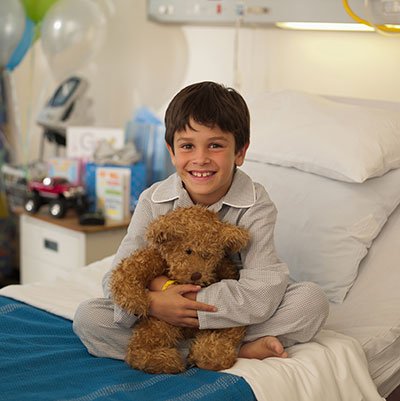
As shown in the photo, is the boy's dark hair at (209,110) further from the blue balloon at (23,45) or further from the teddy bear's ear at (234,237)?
the blue balloon at (23,45)

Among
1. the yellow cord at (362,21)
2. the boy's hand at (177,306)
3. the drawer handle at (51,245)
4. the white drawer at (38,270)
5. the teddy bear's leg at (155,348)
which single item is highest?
the yellow cord at (362,21)

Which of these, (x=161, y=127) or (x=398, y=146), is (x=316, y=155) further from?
(x=161, y=127)

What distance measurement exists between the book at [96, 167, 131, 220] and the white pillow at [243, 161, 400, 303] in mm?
814

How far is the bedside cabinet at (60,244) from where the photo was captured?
→ 269 cm

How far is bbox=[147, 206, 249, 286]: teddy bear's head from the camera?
1581mm

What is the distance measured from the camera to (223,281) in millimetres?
1621

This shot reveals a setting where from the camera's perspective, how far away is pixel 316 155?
6.64 feet

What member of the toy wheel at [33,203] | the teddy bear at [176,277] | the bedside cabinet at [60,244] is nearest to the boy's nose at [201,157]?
the teddy bear at [176,277]

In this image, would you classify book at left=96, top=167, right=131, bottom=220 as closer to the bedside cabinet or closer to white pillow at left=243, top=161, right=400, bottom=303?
the bedside cabinet

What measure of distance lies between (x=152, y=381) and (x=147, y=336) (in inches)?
4.7

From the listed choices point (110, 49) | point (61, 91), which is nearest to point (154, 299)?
point (61, 91)

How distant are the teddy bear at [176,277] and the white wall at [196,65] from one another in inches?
46.4

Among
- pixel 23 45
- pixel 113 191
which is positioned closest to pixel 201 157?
pixel 113 191

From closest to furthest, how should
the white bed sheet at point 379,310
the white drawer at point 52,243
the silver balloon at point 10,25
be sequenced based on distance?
the white bed sheet at point 379,310
the white drawer at point 52,243
the silver balloon at point 10,25
